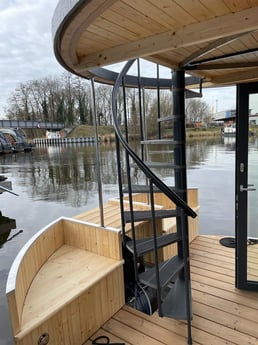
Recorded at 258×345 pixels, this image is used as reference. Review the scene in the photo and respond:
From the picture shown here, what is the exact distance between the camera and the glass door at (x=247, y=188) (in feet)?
6.52

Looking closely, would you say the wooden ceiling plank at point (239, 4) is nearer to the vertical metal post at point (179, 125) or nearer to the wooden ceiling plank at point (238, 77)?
the vertical metal post at point (179, 125)

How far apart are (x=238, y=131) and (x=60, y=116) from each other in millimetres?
30039

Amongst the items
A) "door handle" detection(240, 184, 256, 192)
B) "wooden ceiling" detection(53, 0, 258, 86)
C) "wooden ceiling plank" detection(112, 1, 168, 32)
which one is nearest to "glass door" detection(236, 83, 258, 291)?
"door handle" detection(240, 184, 256, 192)

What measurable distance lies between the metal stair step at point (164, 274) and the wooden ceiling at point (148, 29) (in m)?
1.48

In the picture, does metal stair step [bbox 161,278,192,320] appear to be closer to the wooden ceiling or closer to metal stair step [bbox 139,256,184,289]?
metal stair step [bbox 139,256,184,289]

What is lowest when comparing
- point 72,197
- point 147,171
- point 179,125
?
point 72,197

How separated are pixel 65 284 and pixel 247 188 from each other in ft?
5.27

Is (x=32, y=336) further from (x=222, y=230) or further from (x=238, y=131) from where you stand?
(x=222, y=230)

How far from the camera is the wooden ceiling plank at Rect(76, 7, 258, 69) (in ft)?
3.81

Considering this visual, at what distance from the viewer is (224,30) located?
3.97 feet

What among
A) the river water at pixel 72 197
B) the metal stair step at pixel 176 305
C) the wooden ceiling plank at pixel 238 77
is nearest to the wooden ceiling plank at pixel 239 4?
the wooden ceiling plank at pixel 238 77

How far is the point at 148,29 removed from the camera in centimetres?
136

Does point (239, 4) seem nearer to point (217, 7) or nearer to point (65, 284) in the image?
point (217, 7)

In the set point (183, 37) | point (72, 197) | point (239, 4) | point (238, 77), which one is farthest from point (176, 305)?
point (72, 197)
